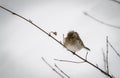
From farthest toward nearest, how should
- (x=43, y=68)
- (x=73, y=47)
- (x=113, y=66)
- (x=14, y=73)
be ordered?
(x=14, y=73)
(x=43, y=68)
(x=113, y=66)
(x=73, y=47)

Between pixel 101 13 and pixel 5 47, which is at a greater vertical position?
pixel 101 13

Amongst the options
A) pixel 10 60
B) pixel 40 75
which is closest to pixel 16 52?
pixel 10 60

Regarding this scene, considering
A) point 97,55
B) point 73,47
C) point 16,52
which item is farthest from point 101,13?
point 16,52

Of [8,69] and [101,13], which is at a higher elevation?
[101,13]

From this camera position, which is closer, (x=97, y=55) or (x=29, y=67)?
(x=97, y=55)

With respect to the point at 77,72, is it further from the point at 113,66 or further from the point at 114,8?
the point at 114,8

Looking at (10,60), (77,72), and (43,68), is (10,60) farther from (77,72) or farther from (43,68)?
(77,72)

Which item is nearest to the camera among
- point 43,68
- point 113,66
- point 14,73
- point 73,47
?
point 73,47

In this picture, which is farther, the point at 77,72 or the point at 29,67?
the point at 29,67

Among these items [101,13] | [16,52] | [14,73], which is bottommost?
[14,73]
